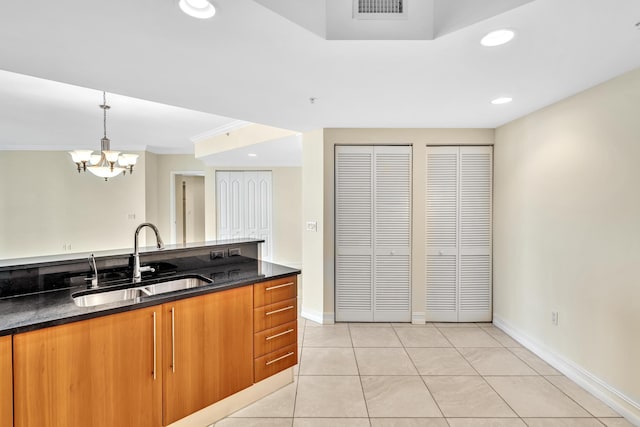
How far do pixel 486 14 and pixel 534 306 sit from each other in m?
2.73

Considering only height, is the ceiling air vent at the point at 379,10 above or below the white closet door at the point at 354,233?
above

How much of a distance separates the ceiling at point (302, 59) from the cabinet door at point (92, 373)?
146cm

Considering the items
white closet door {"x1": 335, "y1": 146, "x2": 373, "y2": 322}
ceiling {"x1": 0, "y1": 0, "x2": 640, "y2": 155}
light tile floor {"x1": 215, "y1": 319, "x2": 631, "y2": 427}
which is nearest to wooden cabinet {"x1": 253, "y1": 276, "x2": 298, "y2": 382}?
light tile floor {"x1": 215, "y1": 319, "x2": 631, "y2": 427}

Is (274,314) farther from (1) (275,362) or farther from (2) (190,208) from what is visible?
(2) (190,208)

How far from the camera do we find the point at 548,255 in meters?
2.75

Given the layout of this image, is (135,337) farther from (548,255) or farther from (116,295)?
(548,255)

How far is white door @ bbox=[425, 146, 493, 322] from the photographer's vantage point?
3562 mm

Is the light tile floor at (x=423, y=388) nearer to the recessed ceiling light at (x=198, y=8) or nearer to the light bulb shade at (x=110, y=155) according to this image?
the recessed ceiling light at (x=198, y=8)

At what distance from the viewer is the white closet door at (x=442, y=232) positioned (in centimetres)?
357

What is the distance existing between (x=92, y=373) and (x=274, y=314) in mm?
1108

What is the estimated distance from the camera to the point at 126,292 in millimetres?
2021

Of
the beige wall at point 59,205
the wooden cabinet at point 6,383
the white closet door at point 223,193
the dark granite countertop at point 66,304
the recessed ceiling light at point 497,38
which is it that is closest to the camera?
the wooden cabinet at point 6,383

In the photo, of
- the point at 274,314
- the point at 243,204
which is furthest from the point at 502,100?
the point at 243,204

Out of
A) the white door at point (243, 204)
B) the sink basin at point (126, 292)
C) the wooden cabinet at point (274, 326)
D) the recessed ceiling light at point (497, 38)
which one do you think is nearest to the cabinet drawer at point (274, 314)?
the wooden cabinet at point (274, 326)
